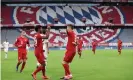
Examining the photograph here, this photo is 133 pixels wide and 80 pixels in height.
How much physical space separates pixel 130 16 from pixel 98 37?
8.72 m

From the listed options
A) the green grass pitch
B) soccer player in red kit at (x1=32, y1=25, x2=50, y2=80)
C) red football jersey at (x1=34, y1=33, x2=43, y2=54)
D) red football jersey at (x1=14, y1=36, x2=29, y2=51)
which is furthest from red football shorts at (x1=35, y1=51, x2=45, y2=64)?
red football jersey at (x1=14, y1=36, x2=29, y2=51)

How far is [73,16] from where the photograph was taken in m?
70.2

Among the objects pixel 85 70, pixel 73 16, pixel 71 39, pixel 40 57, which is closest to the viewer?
pixel 40 57

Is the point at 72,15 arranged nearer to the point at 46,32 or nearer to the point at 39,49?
the point at 39,49

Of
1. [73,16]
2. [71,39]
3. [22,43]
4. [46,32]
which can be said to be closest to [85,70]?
[22,43]

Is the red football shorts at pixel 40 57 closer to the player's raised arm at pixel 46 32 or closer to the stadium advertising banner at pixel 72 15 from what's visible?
the player's raised arm at pixel 46 32

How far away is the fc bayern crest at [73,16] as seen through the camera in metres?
69.6

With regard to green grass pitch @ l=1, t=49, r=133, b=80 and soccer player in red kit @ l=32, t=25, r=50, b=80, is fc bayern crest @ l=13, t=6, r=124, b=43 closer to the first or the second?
green grass pitch @ l=1, t=49, r=133, b=80

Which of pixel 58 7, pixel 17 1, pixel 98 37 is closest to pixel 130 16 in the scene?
pixel 98 37

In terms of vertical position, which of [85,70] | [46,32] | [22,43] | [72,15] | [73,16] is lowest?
[85,70]

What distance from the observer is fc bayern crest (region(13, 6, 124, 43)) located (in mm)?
69562

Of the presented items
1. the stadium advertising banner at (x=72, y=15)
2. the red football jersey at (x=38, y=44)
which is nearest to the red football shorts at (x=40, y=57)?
the red football jersey at (x=38, y=44)

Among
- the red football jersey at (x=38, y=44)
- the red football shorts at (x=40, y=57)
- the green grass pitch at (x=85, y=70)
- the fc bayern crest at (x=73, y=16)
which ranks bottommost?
the green grass pitch at (x=85, y=70)

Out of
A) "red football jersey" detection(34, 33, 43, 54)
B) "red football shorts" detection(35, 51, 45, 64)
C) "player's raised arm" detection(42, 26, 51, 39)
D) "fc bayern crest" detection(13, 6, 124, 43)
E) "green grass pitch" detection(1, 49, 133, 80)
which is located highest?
"fc bayern crest" detection(13, 6, 124, 43)
